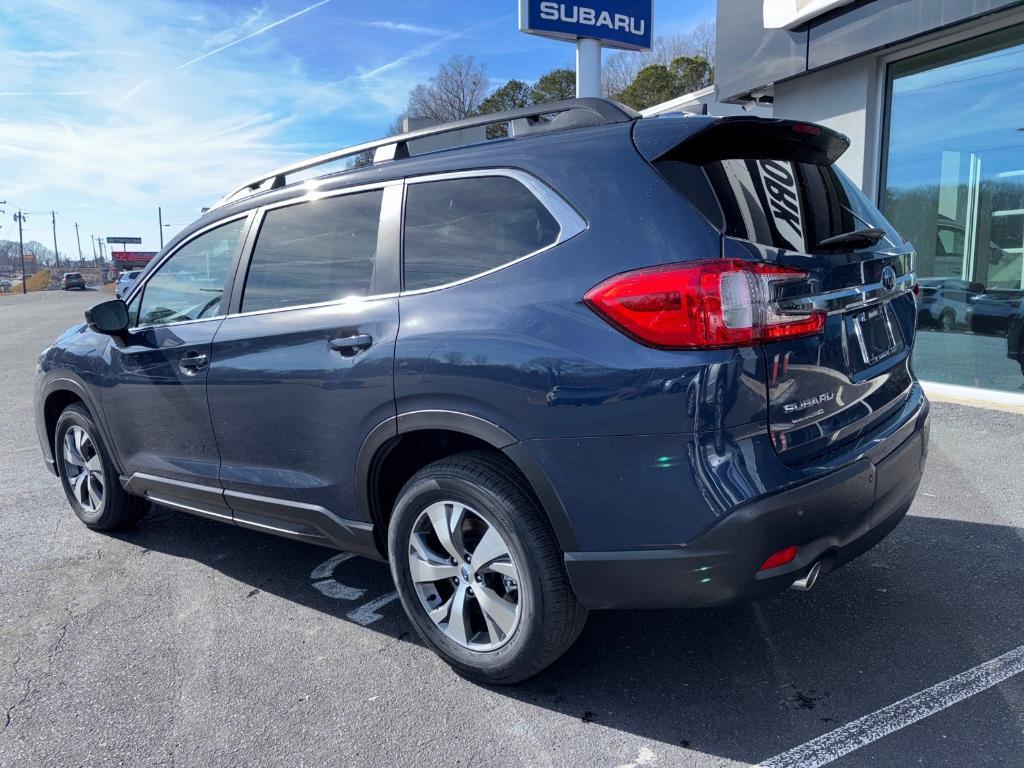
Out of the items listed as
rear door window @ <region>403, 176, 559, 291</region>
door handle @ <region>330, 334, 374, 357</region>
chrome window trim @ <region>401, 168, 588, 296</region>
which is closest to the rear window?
chrome window trim @ <region>401, 168, 588, 296</region>

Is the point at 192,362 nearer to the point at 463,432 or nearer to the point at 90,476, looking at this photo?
the point at 90,476

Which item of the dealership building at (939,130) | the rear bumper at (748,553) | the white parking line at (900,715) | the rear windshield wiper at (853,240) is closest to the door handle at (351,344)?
the rear bumper at (748,553)

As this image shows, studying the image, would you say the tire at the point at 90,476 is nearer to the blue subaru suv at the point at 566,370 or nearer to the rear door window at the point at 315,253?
the blue subaru suv at the point at 566,370

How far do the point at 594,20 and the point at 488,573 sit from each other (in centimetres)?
860

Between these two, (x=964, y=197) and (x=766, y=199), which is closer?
(x=766, y=199)

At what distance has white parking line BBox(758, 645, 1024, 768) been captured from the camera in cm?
230

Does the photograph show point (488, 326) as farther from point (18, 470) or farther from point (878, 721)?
point (18, 470)

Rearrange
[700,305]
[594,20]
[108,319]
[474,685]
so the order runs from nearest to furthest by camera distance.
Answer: [700,305] < [474,685] < [108,319] < [594,20]

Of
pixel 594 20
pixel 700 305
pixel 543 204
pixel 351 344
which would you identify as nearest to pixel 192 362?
pixel 351 344

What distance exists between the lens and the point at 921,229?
321 inches

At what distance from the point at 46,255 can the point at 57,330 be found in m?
156

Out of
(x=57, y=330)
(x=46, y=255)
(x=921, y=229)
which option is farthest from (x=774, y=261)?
(x=46, y=255)

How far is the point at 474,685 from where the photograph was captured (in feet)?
9.24

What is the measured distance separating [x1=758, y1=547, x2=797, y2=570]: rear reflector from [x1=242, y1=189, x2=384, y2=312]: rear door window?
1.68 m
